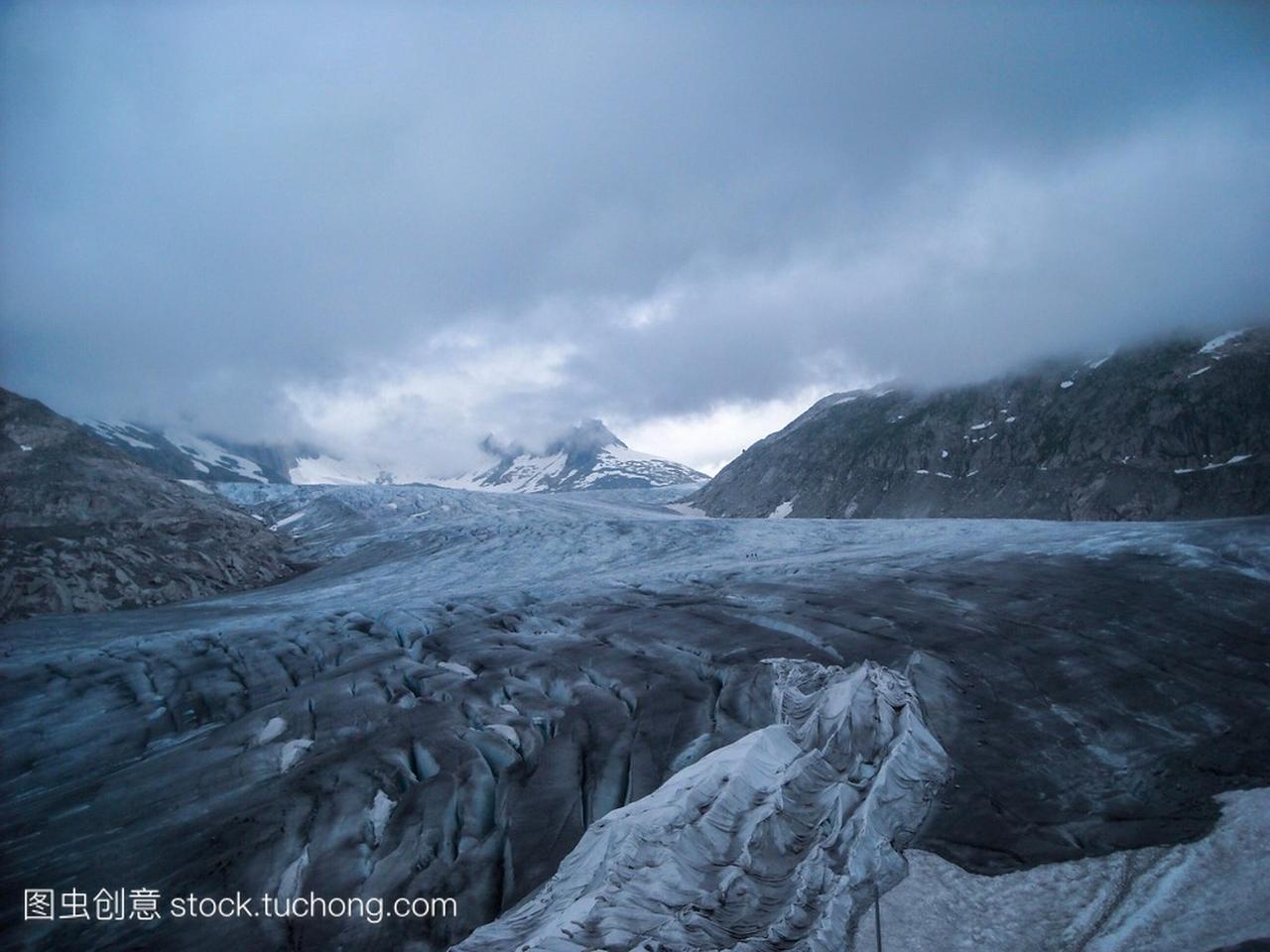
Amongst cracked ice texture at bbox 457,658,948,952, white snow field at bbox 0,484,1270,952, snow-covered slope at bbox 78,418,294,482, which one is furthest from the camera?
snow-covered slope at bbox 78,418,294,482

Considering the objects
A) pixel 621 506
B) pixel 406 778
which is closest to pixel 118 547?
pixel 406 778

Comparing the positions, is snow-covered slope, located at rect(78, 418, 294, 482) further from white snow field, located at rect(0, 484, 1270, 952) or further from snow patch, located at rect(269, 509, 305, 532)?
white snow field, located at rect(0, 484, 1270, 952)

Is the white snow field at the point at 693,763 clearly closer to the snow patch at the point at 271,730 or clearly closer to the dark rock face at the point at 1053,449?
the snow patch at the point at 271,730

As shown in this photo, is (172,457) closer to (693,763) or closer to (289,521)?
(289,521)

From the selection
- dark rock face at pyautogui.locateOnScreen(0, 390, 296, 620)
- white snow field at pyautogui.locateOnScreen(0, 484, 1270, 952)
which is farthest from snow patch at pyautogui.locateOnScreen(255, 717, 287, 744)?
dark rock face at pyautogui.locateOnScreen(0, 390, 296, 620)

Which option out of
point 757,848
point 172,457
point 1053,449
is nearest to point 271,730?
point 757,848
